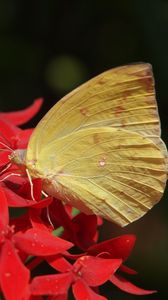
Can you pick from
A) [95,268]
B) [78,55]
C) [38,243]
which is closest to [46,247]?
[38,243]

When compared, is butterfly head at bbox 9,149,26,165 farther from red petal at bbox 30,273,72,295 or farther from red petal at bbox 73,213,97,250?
red petal at bbox 30,273,72,295

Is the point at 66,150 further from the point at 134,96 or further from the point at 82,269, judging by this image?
the point at 82,269

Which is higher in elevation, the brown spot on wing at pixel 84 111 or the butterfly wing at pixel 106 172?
the brown spot on wing at pixel 84 111

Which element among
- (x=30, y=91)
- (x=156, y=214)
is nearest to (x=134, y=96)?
(x=156, y=214)

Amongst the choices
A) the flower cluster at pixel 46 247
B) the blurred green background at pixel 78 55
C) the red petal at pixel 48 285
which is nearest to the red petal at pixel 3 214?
the flower cluster at pixel 46 247

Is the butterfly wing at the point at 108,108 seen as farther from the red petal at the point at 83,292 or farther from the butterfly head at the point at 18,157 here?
the red petal at the point at 83,292

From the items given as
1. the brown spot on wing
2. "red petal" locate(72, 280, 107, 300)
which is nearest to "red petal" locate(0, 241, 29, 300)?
"red petal" locate(72, 280, 107, 300)
